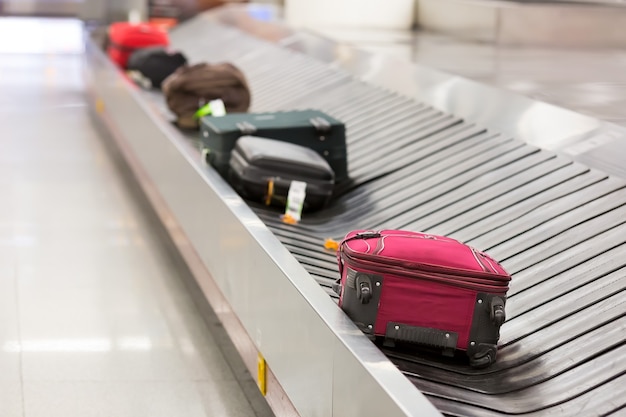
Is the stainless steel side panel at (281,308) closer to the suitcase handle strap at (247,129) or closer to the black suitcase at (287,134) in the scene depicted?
the black suitcase at (287,134)

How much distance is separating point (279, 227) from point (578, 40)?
5.02 m

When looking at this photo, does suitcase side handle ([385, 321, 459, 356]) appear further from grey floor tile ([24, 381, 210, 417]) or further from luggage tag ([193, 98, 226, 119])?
luggage tag ([193, 98, 226, 119])

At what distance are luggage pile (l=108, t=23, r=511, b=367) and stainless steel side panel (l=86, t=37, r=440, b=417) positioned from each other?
136mm

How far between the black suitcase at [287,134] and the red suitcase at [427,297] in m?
2.04

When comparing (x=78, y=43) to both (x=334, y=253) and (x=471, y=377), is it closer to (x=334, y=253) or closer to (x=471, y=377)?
(x=334, y=253)

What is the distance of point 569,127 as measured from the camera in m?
4.13

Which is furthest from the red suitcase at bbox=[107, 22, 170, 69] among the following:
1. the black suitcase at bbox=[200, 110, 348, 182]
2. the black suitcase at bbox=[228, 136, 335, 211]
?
the black suitcase at bbox=[228, 136, 335, 211]

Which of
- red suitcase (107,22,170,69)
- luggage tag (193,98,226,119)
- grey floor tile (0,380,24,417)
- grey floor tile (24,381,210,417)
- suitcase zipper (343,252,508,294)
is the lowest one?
grey floor tile (24,381,210,417)

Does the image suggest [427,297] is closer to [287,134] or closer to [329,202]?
[329,202]

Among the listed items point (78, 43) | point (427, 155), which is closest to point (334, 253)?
point (427, 155)

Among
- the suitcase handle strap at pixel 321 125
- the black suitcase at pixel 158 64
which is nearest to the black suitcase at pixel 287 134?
the suitcase handle strap at pixel 321 125

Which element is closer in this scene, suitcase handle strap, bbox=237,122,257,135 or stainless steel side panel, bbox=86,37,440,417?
stainless steel side panel, bbox=86,37,440,417

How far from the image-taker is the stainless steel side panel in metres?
2.42

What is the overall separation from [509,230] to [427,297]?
1.01 metres
